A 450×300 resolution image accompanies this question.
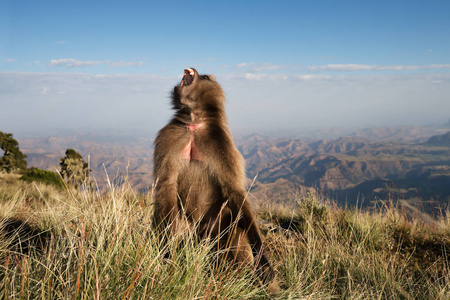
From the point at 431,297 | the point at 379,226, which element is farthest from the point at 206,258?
the point at 379,226

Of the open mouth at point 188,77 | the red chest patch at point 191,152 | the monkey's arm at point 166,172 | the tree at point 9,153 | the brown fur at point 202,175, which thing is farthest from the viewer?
the tree at point 9,153

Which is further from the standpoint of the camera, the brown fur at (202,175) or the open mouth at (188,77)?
the open mouth at (188,77)

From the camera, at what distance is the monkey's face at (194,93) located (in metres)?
3.58

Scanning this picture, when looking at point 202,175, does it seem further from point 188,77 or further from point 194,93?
point 188,77

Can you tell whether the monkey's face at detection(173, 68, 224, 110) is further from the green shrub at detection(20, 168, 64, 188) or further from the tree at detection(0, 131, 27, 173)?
the tree at detection(0, 131, 27, 173)

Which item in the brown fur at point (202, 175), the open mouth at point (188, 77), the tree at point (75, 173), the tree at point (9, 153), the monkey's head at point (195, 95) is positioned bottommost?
the tree at point (9, 153)

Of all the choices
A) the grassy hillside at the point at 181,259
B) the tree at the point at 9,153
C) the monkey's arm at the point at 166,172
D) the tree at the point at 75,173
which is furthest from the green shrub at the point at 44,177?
the tree at the point at 9,153

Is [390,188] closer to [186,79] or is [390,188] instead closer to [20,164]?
[186,79]

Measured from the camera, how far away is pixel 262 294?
9.02ft

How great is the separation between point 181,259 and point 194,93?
6.21ft

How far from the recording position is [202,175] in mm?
3332

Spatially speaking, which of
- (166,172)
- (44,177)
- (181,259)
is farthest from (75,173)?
(181,259)

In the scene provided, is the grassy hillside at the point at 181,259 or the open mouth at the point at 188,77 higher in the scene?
the open mouth at the point at 188,77

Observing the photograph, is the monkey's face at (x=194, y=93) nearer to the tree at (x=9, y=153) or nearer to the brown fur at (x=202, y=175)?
the brown fur at (x=202, y=175)
